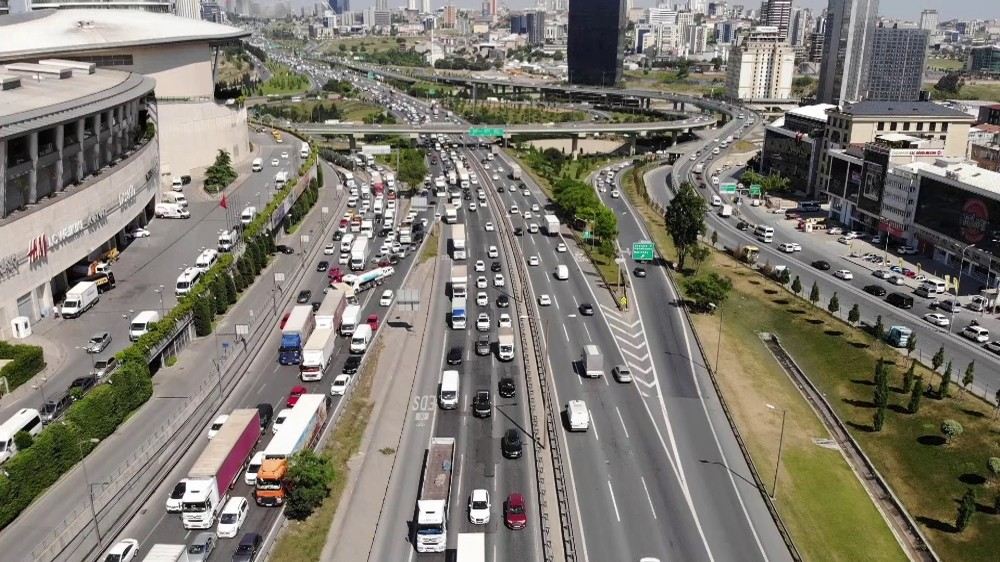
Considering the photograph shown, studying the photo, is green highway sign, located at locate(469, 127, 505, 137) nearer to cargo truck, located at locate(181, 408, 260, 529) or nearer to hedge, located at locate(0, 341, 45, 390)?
hedge, located at locate(0, 341, 45, 390)

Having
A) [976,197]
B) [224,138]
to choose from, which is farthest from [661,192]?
[224,138]

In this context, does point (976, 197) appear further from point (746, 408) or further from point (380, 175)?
point (380, 175)

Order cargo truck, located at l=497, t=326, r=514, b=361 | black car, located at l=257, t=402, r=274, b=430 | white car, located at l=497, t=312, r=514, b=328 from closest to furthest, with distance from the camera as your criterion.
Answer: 1. black car, located at l=257, t=402, r=274, b=430
2. cargo truck, located at l=497, t=326, r=514, b=361
3. white car, located at l=497, t=312, r=514, b=328

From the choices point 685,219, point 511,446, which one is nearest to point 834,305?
point 685,219

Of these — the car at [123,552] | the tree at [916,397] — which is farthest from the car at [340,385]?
the tree at [916,397]

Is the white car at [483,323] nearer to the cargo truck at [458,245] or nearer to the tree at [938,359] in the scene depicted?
the cargo truck at [458,245]

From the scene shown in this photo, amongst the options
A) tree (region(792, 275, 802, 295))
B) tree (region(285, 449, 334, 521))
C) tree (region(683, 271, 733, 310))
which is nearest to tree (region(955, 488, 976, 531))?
tree (region(683, 271, 733, 310))
